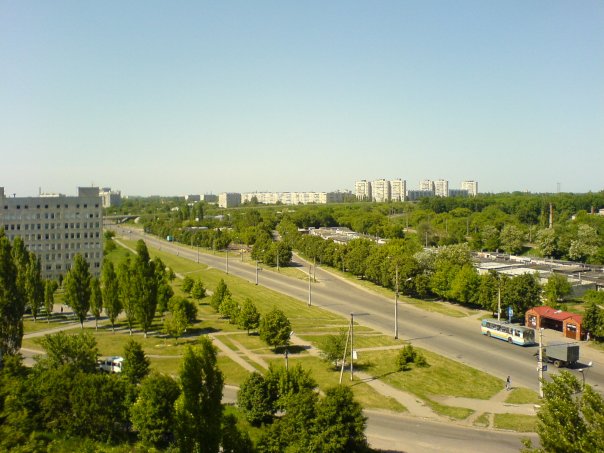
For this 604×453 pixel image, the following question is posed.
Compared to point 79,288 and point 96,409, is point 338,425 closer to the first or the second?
point 96,409

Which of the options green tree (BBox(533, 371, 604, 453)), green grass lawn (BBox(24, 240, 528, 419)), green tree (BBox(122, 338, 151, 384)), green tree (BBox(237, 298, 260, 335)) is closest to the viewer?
green tree (BBox(533, 371, 604, 453))

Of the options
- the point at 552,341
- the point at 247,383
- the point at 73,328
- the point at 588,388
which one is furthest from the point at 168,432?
the point at 552,341

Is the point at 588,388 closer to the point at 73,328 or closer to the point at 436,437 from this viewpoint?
the point at 436,437

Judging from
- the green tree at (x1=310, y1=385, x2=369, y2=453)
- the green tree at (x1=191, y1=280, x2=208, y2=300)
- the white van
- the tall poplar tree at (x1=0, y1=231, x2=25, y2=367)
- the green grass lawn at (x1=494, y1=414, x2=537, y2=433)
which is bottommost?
the green grass lawn at (x1=494, y1=414, x2=537, y2=433)

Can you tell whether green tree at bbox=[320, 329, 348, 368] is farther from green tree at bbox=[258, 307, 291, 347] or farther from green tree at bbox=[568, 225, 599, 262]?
green tree at bbox=[568, 225, 599, 262]

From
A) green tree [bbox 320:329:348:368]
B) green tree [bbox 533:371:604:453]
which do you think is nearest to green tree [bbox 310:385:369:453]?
green tree [bbox 533:371:604:453]

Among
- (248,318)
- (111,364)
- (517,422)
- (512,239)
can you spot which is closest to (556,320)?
(517,422)

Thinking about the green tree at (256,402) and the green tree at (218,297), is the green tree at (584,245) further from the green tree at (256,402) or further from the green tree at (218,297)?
the green tree at (256,402)
